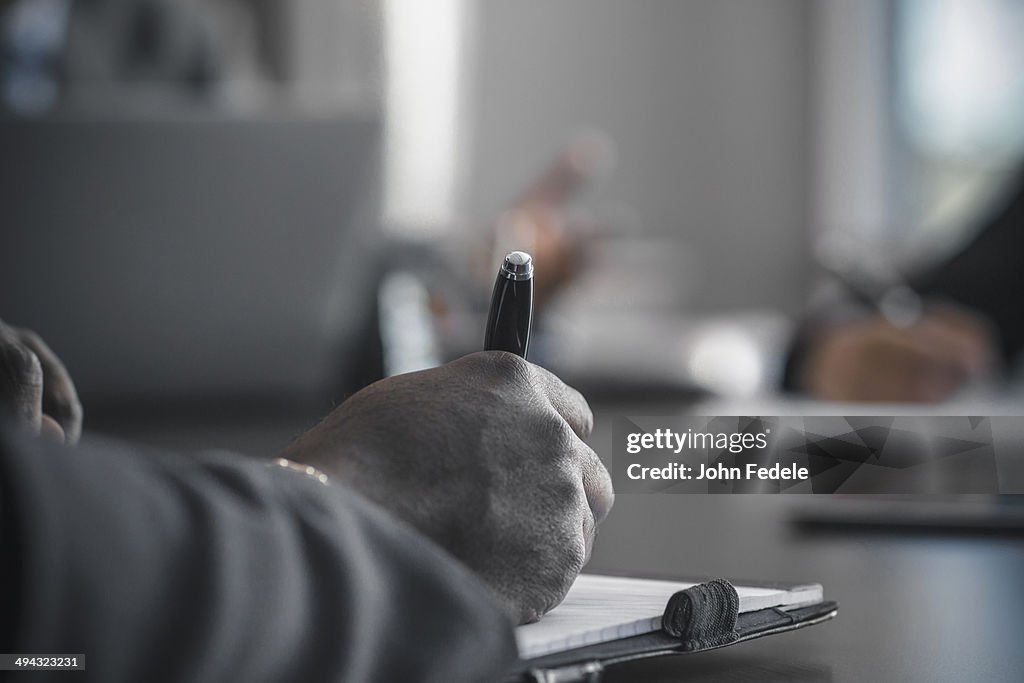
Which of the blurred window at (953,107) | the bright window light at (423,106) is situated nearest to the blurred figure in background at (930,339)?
the blurred window at (953,107)

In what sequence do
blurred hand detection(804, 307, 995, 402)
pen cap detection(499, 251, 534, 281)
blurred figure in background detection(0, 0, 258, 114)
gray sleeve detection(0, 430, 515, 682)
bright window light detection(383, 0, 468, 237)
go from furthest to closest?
bright window light detection(383, 0, 468, 237) < blurred figure in background detection(0, 0, 258, 114) < blurred hand detection(804, 307, 995, 402) < pen cap detection(499, 251, 534, 281) < gray sleeve detection(0, 430, 515, 682)

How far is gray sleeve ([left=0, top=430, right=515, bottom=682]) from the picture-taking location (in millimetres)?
195

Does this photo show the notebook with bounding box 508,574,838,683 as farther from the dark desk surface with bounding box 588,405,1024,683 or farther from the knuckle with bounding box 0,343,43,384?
the knuckle with bounding box 0,343,43,384

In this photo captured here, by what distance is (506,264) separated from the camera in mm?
305

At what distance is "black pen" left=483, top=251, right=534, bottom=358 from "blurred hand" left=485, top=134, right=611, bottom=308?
0.85 meters

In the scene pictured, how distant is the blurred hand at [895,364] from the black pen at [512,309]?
725 millimetres

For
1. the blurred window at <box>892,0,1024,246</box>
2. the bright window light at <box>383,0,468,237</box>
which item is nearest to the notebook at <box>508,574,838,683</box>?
the blurred window at <box>892,0,1024,246</box>

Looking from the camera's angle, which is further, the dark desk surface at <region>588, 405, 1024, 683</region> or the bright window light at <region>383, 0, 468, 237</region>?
the bright window light at <region>383, 0, 468, 237</region>

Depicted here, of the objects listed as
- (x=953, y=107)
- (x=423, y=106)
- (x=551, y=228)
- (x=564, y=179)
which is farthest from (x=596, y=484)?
(x=423, y=106)

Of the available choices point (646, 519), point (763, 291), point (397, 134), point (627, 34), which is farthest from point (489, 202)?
point (646, 519)

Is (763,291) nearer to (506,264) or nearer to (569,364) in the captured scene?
(569,364)

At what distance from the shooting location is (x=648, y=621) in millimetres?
314

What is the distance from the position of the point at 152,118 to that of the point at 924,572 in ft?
2.91

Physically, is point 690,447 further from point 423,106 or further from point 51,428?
point 423,106
